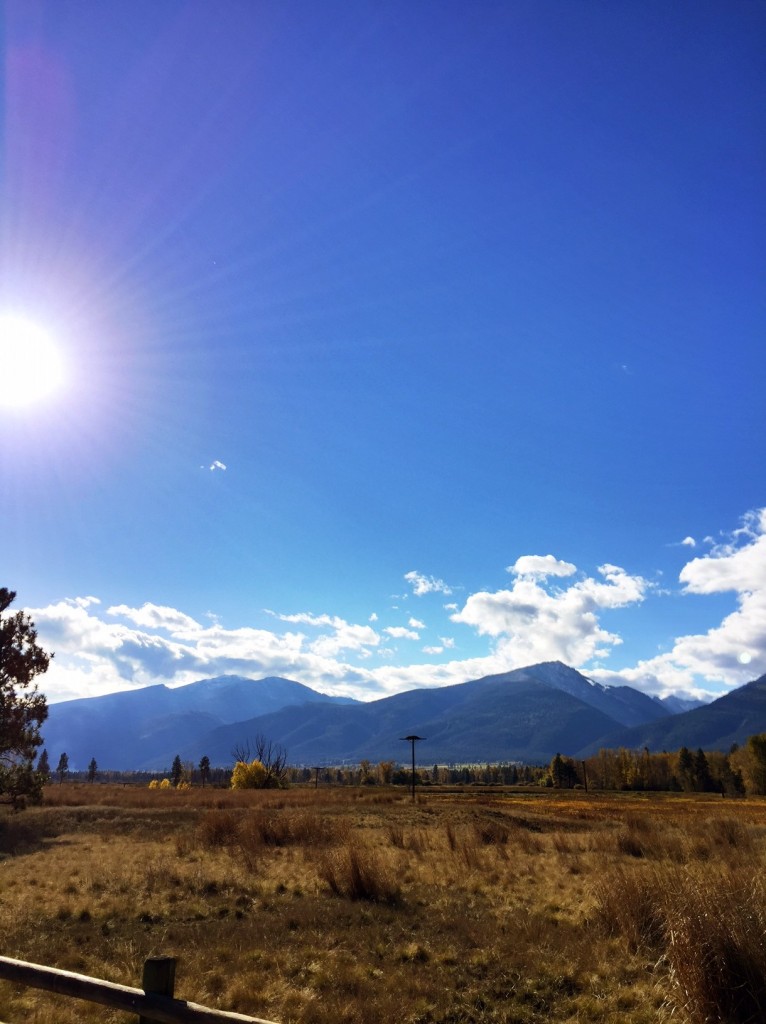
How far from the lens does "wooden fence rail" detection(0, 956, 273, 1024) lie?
13.7ft

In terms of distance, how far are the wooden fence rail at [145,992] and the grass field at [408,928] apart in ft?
8.69

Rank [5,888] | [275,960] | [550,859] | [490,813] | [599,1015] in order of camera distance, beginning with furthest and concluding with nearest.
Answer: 1. [490,813]
2. [550,859]
3. [5,888]
4. [275,960]
5. [599,1015]

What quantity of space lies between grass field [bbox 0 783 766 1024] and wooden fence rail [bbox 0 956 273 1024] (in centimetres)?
265

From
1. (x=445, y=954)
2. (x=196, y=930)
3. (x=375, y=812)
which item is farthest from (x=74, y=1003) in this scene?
(x=375, y=812)

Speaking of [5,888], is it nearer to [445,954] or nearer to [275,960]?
[275,960]

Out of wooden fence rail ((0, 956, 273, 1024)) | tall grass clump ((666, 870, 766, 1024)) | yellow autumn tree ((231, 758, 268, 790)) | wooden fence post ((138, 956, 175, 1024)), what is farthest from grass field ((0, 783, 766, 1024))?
yellow autumn tree ((231, 758, 268, 790))

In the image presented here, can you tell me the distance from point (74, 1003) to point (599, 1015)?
6.47m

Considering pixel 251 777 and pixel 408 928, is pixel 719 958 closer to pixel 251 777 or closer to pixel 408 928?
pixel 408 928

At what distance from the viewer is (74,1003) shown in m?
7.40

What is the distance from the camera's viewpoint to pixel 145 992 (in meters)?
4.54

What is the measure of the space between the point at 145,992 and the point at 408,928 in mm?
7758

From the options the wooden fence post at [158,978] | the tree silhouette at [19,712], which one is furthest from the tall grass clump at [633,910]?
the tree silhouette at [19,712]

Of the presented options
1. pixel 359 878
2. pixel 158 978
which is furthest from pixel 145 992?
pixel 359 878

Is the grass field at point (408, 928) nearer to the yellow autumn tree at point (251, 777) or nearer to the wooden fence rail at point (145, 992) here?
the wooden fence rail at point (145, 992)
